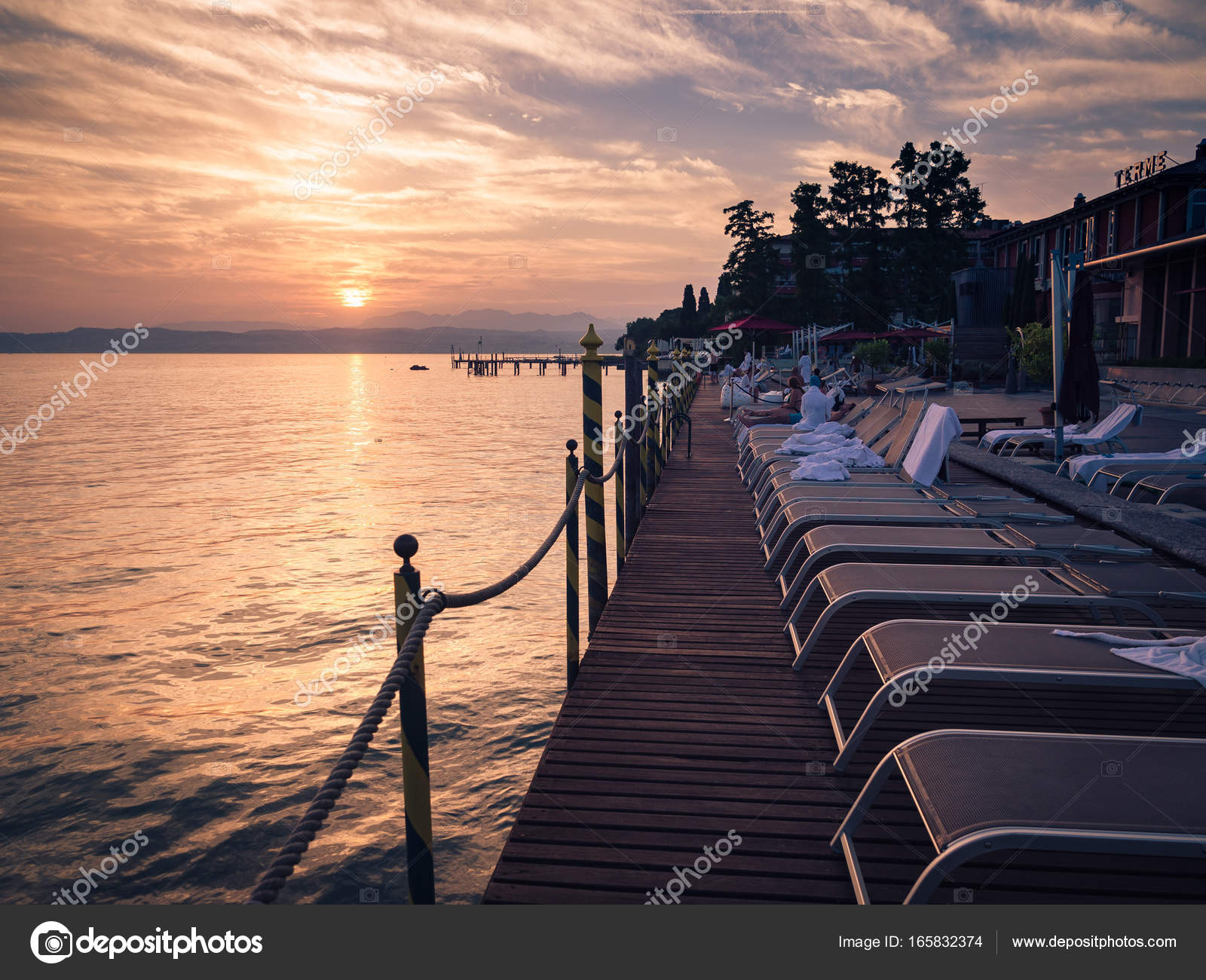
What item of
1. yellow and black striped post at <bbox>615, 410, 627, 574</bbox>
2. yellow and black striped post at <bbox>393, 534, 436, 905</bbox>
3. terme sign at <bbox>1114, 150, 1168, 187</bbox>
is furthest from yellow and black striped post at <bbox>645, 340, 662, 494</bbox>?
terme sign at <bbox>1114, 150, 1168, 187</bbox>

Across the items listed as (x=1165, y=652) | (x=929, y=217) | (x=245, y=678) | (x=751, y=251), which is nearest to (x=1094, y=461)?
(x=1165, y=652)

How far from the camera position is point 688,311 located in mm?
73812

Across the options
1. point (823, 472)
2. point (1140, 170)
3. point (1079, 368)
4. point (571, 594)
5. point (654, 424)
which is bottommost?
point (571, 594)

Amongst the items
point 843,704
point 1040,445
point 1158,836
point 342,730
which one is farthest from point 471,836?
point 1040,445

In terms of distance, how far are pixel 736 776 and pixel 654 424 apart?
7.81 metres

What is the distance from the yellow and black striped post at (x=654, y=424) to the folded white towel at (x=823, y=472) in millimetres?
2661

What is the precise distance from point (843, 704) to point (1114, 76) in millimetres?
21381

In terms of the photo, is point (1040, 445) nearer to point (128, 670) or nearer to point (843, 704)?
point (843, 704)

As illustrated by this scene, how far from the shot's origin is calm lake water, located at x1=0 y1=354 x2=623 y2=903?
16.4ft

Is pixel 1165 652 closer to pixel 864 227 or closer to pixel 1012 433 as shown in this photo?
pixel 1012 433

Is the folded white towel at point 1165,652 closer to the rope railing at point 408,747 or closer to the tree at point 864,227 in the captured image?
the rope railing at point 408,747

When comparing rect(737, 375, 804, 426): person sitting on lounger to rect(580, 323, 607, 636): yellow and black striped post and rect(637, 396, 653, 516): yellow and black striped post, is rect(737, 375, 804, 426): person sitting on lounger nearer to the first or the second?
rect(637, 396, 653, 516): yellow and black striped post

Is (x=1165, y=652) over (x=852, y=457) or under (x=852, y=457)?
under

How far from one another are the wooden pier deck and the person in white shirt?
5988mm
